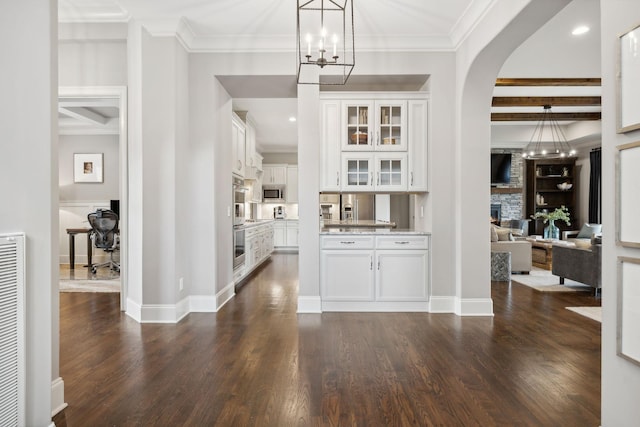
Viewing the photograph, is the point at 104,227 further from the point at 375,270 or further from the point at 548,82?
the point at 548,82

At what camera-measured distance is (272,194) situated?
10.2 meters

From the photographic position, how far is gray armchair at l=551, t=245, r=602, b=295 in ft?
15.9

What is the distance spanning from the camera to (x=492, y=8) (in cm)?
322

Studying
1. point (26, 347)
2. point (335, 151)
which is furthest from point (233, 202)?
point (26, 347)

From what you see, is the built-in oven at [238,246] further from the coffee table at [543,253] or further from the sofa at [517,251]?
the coffee table at [543,253]

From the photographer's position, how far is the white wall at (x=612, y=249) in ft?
5.41

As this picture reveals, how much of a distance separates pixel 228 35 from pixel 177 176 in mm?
1588

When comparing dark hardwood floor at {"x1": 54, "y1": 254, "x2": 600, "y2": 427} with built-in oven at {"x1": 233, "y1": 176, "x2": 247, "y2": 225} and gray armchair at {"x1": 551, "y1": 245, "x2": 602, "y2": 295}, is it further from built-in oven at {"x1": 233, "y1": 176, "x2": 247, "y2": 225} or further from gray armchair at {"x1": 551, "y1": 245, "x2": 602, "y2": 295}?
built-in oven at {"x1": 233, "y1": 176, "x2": 247, "y2": 225}

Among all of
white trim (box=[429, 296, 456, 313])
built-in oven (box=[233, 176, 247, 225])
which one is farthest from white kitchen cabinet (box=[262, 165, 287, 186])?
white trim (box=[429, 296, 456, 313])

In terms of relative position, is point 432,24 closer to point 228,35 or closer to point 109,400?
point 228,35

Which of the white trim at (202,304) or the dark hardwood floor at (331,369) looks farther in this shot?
the white trim at (202,304)

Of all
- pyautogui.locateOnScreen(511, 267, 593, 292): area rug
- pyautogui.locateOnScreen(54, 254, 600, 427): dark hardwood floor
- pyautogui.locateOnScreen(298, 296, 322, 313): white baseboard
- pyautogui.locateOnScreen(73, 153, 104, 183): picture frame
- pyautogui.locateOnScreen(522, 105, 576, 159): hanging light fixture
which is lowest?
pyautogui.locateOnScreen(54, 254, 600, 427): dark hardwood floor

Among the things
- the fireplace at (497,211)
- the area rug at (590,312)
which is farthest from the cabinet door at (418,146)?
the fireplace at (497,211)

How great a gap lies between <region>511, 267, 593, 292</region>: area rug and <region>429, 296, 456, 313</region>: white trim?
1.88 metres
